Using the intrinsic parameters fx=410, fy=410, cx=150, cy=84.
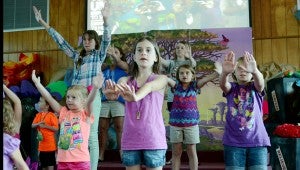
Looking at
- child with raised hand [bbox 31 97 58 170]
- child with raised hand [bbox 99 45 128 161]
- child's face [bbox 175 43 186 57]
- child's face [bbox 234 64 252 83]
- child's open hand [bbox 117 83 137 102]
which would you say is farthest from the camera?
child with raised hand [bbox 99 45 128 161]

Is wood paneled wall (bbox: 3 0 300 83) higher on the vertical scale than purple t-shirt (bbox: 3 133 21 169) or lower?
higher

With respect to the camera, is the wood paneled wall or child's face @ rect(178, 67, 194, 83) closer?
child's face @ rect(178, 67, 194, 83)

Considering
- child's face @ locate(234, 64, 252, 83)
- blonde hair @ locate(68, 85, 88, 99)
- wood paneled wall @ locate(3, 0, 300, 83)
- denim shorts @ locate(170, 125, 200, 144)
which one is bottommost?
denim shorts @ locate(170, 125, 200, 144)

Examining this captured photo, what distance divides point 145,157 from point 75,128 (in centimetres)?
59

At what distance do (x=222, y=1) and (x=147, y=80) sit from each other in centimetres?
354

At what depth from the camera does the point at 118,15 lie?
5.77 m

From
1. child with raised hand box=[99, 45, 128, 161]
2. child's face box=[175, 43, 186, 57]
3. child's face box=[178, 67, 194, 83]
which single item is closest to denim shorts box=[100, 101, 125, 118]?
child with raised hand box=[99, 45, 128, 161]

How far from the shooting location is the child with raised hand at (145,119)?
6.89ft

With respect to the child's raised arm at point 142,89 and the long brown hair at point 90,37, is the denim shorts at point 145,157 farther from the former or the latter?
the long brown hair at point 90,37

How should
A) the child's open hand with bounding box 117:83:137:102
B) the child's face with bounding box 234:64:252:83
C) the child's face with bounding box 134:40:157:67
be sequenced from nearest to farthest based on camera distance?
the child's open hand with bounding box 117:83:137:102, the child's face with bounding box 134:40:157:67, the child's face with bounding box 234:64:252:83

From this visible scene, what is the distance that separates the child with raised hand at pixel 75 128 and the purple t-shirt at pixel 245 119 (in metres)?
0.83

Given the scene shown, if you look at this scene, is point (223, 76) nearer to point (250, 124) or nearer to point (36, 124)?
point (250, 124)

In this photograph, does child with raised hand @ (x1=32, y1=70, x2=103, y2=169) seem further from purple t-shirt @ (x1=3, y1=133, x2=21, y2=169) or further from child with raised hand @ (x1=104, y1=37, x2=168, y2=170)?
purple t-shirt @ (x1=3, y1=133, x2=21, y2=169)

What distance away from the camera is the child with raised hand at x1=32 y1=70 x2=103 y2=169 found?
246cm
